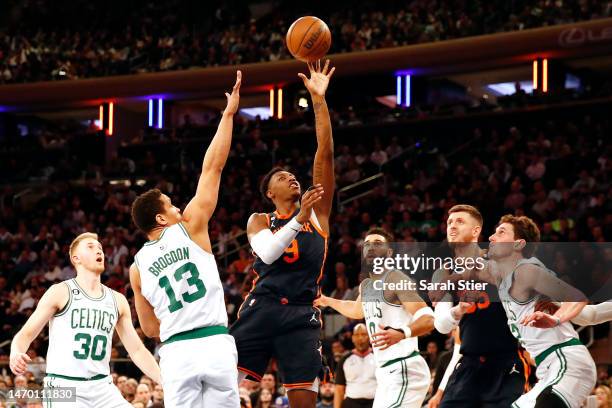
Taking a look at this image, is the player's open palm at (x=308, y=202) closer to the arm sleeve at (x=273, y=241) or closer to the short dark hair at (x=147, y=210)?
the arm sleeve at (x=273, y=241)

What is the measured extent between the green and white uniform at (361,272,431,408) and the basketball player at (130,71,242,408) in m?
2.10

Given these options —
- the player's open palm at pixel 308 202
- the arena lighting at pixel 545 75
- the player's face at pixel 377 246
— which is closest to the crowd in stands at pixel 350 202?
the arena lighting at pixel 545 75

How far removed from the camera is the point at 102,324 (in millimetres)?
7121

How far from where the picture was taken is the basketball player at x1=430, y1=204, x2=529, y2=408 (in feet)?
20.2

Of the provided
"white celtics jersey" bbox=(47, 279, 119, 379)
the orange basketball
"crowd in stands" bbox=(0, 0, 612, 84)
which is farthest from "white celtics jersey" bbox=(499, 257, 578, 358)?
"crowd in stands" bbox=(0, 0, 612, 84)

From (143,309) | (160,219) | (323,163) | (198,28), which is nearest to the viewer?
(160,219)

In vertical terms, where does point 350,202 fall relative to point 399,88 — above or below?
below

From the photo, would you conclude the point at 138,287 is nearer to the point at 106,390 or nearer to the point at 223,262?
the point at 106,390

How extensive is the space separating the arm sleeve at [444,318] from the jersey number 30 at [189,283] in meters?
1.80

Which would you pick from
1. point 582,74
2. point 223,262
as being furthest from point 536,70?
point 223,262

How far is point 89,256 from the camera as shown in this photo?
23.8 ft

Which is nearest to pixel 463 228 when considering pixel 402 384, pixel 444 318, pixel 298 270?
pixel 444 318

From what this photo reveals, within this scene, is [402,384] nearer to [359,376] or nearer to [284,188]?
[284,188]

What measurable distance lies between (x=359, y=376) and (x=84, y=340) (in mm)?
3611
